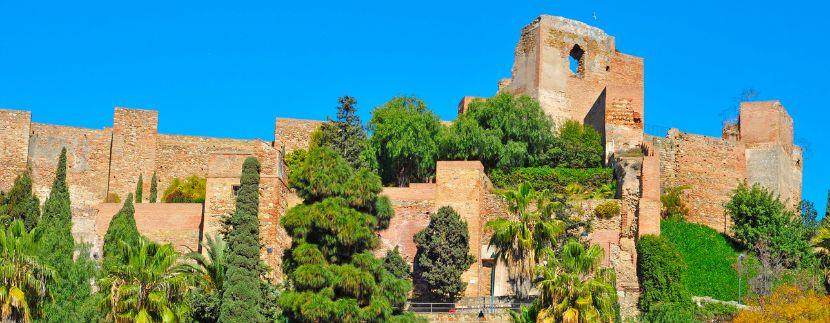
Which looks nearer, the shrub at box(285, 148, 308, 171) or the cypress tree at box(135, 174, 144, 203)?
the cypress tree at box(135, 174, 144, 203)

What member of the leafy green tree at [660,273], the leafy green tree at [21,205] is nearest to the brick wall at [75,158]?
the leafy green tree at [21,205]

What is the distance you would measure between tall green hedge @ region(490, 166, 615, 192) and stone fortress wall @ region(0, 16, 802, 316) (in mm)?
748

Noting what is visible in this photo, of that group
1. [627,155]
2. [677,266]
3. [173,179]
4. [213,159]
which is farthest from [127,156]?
[677,266]

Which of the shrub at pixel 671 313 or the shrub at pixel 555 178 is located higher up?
the shrub at pixel 555 178

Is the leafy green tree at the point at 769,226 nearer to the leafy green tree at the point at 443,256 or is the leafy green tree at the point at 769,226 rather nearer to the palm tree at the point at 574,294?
the leafy green tree at the point at 443,256

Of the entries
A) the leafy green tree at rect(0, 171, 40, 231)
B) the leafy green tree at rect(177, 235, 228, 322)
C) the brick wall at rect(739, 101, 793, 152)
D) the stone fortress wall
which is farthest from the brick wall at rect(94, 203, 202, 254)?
the brick wall at rect(739, 101, 793, 152)

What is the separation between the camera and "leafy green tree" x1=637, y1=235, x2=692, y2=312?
133 feet

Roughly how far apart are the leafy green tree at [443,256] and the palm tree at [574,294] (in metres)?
5.59

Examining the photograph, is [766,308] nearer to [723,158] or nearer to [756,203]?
[756,203]

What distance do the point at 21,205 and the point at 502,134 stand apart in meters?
16.2

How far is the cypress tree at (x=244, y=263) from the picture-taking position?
33.8 meters

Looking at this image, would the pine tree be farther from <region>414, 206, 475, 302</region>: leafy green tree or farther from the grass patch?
the grass patch

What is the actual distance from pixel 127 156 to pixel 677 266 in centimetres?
2321

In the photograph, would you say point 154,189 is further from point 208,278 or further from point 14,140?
point 208,278
